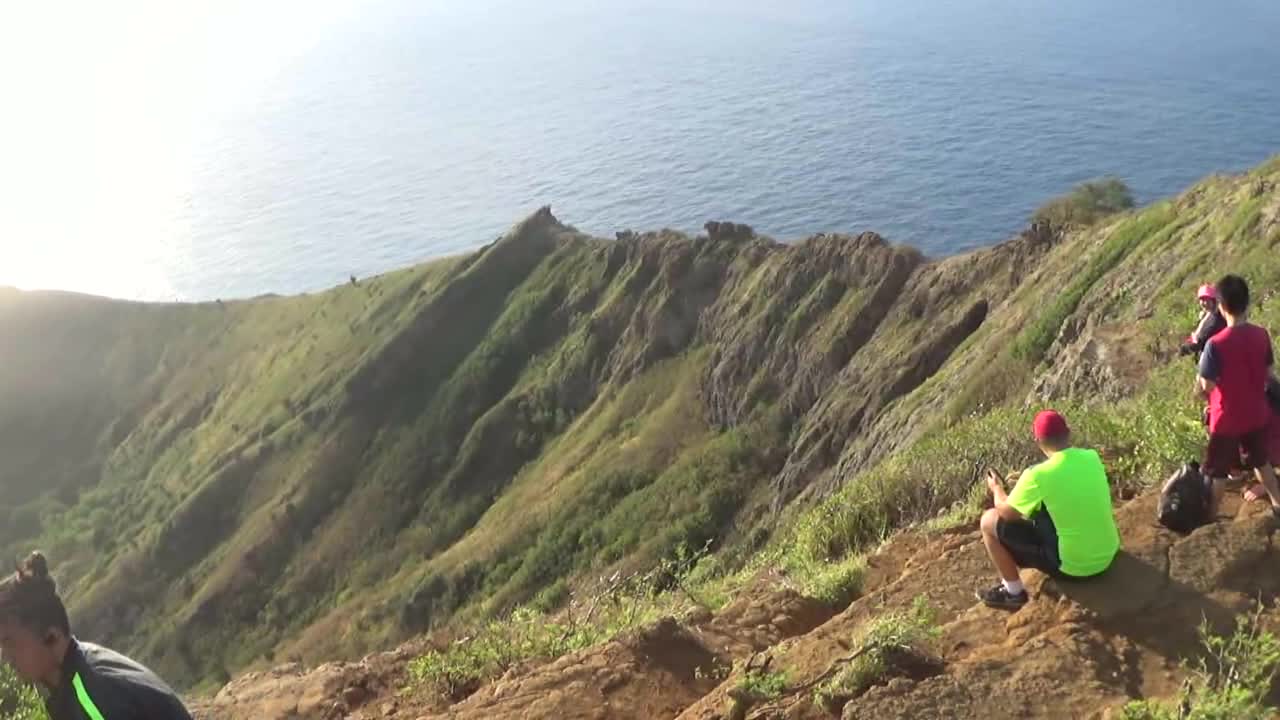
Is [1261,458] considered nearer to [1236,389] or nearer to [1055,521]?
[1236,389]

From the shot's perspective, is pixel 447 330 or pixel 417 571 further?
pixel 447 330

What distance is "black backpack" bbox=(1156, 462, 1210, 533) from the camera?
281 inches

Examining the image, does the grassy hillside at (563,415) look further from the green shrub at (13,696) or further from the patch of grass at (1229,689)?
the green shrub at (13,696)

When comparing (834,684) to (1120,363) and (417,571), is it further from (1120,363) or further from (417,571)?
(417,571)

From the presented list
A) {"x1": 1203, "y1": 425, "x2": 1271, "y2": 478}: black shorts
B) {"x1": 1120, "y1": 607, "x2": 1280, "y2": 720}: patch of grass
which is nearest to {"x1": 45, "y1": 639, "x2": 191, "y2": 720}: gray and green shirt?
{"x1": 1120, "y1": 607, "x2": 1280, "y2": 720}: patch of grass

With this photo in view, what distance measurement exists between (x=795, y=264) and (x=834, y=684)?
44135 millimetres

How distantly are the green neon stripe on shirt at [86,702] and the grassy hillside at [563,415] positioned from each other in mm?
8007

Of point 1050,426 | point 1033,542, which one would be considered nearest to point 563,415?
point 1033,542

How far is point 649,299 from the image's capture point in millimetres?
55812

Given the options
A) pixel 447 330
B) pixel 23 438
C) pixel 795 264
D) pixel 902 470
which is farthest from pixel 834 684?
pixel 23 438

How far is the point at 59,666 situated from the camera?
475 centimetres

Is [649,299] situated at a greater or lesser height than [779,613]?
lesser

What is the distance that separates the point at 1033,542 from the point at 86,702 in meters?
5.98

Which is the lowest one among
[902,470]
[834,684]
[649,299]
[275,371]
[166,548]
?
[166,548]
